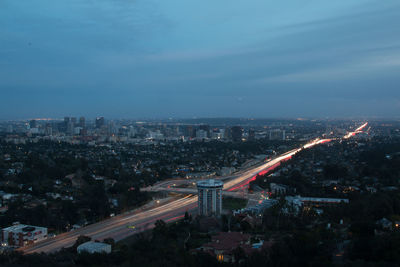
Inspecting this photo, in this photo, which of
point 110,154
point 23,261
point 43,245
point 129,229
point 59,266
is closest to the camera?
point 59,266

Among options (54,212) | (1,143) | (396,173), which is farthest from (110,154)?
(396,173)

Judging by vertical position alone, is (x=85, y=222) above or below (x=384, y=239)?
below

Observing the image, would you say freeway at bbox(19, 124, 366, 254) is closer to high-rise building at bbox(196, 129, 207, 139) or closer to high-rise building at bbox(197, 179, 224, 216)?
high-rise building at bbox(197, 179, 224, 216)

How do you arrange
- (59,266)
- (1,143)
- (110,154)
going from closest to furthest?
1. (59,266)
2. (110,154)
3. (1,143)

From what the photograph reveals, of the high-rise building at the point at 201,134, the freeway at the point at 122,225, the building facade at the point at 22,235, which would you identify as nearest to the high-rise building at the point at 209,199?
the freeway at the point at 122,225

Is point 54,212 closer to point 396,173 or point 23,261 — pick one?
point 23,261

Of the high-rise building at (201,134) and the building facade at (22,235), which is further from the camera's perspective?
the high-rise building at (201,134)

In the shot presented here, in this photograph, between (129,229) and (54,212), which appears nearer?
(129,229)

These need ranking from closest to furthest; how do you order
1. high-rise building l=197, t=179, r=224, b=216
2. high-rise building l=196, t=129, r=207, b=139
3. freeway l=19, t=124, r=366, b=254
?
freeway l=19, t=124, r=366, b=254, high-rise building l=197, t=179, r=224, b=216, high-rise building l=196, t=129, r=207, b=139

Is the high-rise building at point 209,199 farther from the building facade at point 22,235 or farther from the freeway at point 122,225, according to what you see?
the building facade at point 22,235

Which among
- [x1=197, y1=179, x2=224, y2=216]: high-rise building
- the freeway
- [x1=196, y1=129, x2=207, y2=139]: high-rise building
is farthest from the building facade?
[x1=196, y1=129, x2=207, y2=139]: high-rise building

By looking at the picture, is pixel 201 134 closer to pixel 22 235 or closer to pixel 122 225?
pixel 122 225
